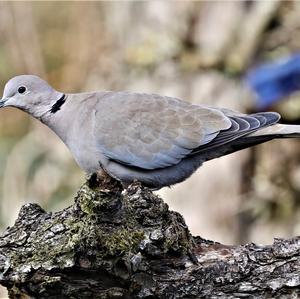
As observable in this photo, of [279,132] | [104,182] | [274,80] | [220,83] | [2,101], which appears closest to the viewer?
[104,182]

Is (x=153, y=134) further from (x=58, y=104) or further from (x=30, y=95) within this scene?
(x=30, y=95)

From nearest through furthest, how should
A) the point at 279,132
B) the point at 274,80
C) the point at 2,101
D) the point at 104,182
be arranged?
the point at 104,182, the point at 279,132, the point at 2,101, the point at 274,80

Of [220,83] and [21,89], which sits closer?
[21,89]

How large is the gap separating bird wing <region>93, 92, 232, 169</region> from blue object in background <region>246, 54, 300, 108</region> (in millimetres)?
1963

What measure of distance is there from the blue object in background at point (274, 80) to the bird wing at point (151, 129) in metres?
1.96

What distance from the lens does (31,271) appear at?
2.98 m

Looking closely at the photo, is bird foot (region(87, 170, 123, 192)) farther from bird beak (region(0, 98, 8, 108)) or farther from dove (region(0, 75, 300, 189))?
bird beak (region(0, 98, 8, 108))

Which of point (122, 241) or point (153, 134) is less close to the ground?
point (153, 134)

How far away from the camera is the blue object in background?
19.7ft

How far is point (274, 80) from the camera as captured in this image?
6.09 metres

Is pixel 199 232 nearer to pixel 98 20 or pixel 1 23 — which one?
pixel 98 20

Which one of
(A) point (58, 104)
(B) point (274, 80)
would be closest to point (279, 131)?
(A) point (58, 104)

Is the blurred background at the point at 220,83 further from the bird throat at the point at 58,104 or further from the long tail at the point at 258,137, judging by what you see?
the bird throat at the point at 58,104

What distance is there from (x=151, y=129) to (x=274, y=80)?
221 cm
